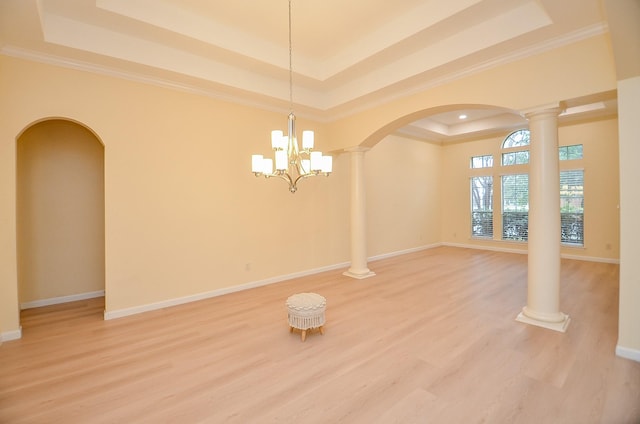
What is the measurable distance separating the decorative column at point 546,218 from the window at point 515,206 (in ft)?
16.8

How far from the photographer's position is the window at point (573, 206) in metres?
6.91

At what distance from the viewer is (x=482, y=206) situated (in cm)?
864

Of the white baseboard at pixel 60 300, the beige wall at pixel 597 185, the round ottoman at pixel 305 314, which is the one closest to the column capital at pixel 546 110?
the round ottoman at pixel 305 314

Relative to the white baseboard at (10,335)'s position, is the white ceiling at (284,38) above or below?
above

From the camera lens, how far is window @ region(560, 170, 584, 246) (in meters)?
6.91

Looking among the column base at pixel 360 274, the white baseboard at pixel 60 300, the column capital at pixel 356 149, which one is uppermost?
the column capital at pixel 356 149

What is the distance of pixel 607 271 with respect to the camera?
5703 mm

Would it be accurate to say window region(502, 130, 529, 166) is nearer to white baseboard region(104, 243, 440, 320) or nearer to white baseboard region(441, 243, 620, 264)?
white baseboard region(441, 243, 620, 264)

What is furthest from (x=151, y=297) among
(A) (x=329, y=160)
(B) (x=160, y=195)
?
(A) (x=329, y=160)

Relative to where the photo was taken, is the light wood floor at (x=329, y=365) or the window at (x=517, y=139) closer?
the light wood floor at (x=329, y=365)

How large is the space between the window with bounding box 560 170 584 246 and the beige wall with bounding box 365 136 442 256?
3.14 meters

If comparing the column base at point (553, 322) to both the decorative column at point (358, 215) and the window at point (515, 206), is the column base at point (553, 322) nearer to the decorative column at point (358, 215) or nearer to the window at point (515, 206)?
the decorative column at point (358, 215)

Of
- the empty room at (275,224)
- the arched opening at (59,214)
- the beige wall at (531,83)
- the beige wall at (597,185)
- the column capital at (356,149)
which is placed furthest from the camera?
the beige wall at (597,185)

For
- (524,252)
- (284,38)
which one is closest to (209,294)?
(284,38)
